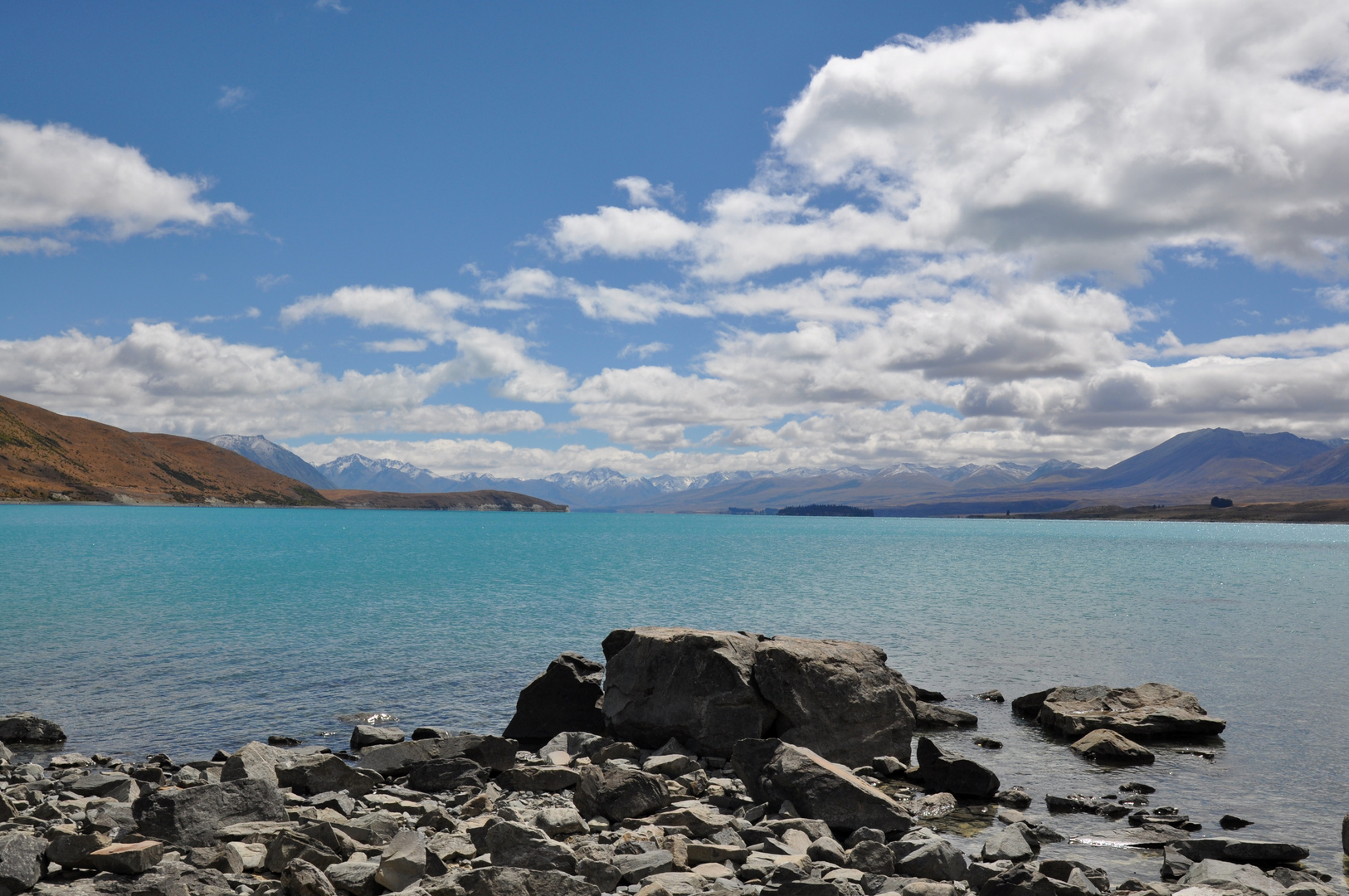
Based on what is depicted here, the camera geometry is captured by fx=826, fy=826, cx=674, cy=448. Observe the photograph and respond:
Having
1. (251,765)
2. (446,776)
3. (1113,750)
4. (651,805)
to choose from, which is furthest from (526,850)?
(1113,750)

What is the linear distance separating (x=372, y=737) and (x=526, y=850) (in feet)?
35.4

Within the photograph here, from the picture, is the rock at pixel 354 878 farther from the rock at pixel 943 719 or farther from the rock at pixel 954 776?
the rock at pixel 943 719

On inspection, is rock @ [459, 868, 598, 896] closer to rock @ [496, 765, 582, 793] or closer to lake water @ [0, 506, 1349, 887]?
rock @ [496, 765, 582, 793]

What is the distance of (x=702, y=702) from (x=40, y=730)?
18.0 meters

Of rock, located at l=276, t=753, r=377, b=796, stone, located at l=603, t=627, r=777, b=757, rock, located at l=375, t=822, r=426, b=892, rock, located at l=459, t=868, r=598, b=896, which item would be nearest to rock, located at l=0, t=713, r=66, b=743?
rock, located at l=276, t=753, r=377, b=796

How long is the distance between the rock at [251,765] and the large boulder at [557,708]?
8003 mm

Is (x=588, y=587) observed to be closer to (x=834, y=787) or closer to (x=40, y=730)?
(x=40, y=730)

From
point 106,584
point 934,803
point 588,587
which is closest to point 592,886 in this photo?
point 934,803

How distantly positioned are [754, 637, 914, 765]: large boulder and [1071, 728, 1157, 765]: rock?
5.32 meters

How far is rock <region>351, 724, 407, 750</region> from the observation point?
22078 millimetres

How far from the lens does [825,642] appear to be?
2311 cm

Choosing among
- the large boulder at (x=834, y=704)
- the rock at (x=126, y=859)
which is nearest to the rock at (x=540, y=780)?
the large boulder at (x=834, y=704)

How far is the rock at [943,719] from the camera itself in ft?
83.9

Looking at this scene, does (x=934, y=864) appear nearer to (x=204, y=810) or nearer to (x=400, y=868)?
(x=400, y=868)
